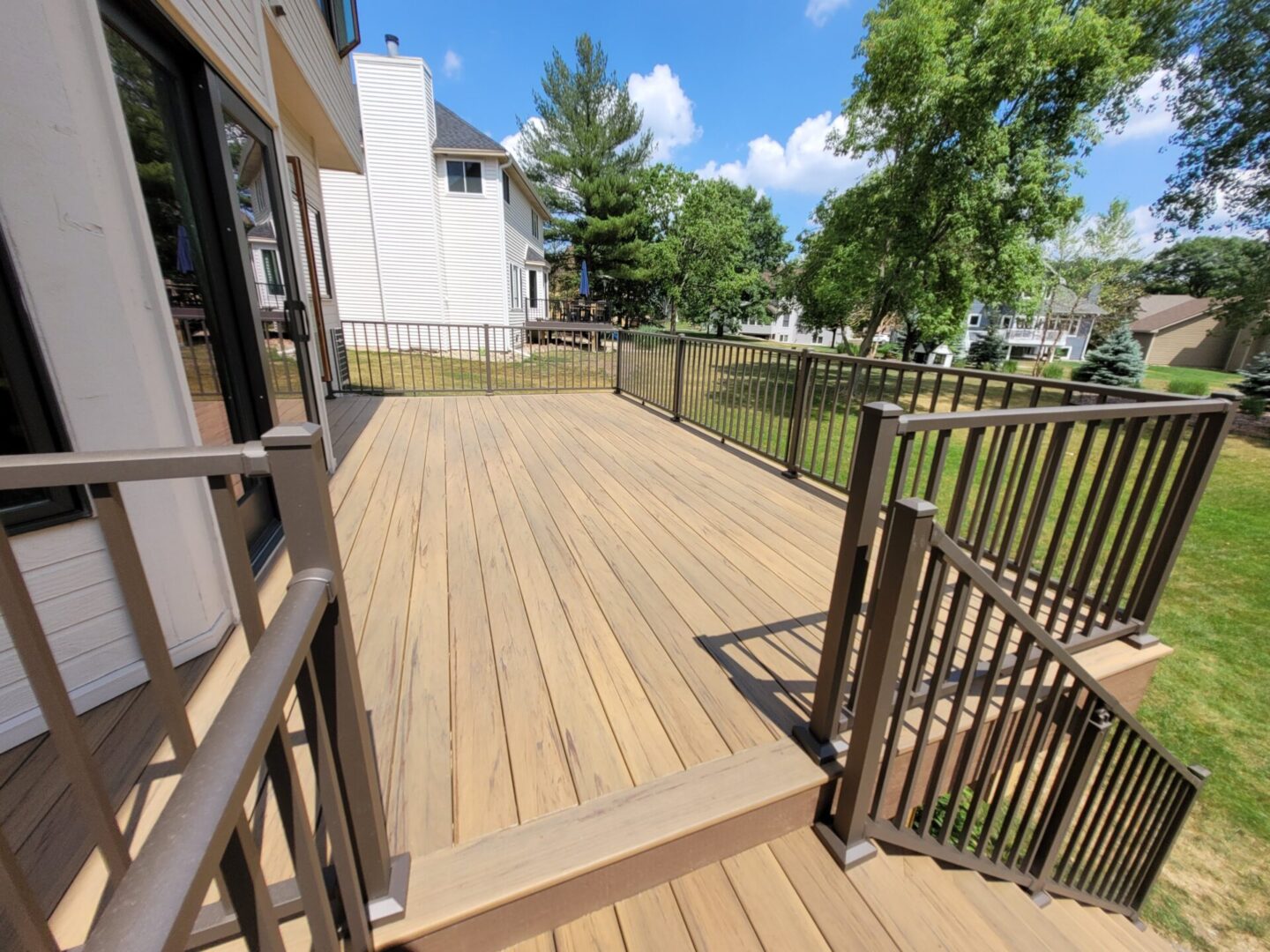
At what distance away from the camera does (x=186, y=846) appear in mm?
421

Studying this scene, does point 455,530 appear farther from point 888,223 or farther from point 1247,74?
point 1247,74

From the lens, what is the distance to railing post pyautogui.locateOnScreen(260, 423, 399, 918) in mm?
812

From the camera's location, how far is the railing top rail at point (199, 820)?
36 centimetres

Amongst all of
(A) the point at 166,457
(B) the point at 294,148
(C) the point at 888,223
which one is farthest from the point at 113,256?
(C) the point at 888,223

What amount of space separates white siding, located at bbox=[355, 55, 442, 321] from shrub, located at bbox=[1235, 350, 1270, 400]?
19340 millimetres

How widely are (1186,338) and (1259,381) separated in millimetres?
25379

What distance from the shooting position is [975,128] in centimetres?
805

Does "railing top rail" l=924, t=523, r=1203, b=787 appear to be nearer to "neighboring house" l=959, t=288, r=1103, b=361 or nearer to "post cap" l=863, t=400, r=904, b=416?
"post cap" l=863, t=400, r=904, b=416

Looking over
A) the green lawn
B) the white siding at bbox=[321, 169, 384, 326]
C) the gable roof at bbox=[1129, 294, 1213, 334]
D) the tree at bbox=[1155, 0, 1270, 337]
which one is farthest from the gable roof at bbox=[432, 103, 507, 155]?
the gable roof at bbox=[1129, 294, 1213, 334]

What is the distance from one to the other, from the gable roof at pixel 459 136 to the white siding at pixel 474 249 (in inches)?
12.6

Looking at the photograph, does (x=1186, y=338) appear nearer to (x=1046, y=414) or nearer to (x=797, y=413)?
(x=797, y=413)

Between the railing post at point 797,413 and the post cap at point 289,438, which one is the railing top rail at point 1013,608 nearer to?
the post cap at point 289,438

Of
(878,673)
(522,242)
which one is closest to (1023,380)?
(878,673)

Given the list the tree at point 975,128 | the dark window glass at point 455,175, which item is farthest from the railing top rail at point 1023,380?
the dark window glass at point 455,175
